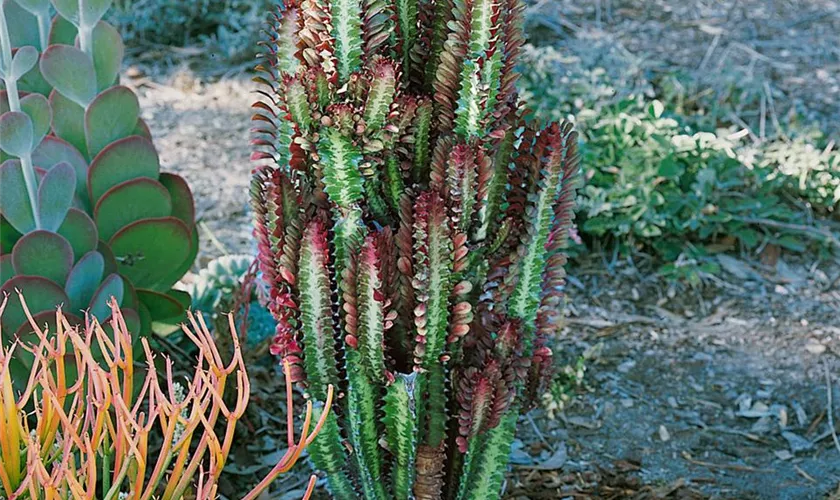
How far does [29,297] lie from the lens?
1.65 meters

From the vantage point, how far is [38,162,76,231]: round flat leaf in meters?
1.67

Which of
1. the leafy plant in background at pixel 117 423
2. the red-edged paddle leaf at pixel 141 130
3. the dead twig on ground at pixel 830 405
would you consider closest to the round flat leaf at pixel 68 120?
the red-edged paddle leaf at pixel 141 130

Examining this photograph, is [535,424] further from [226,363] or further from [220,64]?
[220,64]

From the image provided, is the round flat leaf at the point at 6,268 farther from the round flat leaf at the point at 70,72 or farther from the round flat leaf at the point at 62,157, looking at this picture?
the round flat leaf at the point at 70,72

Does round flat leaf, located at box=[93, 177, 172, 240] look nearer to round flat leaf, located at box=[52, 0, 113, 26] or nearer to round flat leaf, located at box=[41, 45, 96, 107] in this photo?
round flat leaf, located at box=[41, 45, 96, 107]

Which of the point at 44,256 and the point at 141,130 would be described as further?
the point at 141,130

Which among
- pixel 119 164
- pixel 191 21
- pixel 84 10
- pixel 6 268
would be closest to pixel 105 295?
pixel 6 268

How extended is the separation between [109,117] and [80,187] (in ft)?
0.53

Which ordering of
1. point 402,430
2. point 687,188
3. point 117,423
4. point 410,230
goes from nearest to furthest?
point 117,423, point 410,230, point 402,430, point 687,188

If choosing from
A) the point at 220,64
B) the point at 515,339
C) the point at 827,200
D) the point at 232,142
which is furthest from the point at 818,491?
the point at 220,64

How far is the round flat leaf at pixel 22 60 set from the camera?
1.62 m

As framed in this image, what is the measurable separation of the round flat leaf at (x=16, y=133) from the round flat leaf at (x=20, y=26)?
0.39 metres

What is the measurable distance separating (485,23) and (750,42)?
3.48m

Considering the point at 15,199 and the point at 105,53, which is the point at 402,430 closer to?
the point at 15,199
